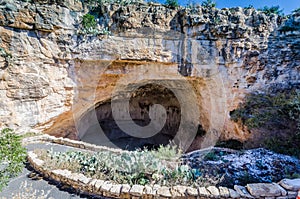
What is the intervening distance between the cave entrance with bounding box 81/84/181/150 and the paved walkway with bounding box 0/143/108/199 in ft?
22.7

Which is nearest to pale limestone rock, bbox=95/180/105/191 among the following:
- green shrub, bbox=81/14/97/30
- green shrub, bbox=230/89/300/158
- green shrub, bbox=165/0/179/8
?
green shrub, bbox=230/89/300/158

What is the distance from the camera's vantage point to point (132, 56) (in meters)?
7.13

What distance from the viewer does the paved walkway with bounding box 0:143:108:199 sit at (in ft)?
9.19

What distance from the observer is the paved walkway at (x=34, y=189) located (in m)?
2.80

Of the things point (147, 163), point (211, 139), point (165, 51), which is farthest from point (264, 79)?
point (147, 163)

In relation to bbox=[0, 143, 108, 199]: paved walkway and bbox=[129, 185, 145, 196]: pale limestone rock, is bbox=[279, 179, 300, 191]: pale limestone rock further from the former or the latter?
bbox=[0, 143, 108, 199]: paved walkway

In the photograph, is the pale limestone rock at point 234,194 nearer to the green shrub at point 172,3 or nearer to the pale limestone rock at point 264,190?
the pale limestone rock at point 264,190

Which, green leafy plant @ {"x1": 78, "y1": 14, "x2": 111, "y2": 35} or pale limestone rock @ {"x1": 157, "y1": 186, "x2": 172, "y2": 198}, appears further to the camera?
green leafy plant @ {"x1": 78, "y1": 14, "x2": 111, "y2": 35}

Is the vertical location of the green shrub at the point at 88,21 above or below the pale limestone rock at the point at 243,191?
above

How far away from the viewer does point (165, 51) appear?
7426 millimetres

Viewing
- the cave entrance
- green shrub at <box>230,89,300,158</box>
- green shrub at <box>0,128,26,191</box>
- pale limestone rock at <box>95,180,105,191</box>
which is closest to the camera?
green shrub at <box>0,128,26,191</box>

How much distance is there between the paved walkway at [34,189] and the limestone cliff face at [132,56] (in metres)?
3.45

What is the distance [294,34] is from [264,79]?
2245 millimetres

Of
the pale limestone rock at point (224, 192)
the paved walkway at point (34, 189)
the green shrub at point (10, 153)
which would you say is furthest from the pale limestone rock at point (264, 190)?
the green shrub at point (10, 153)
